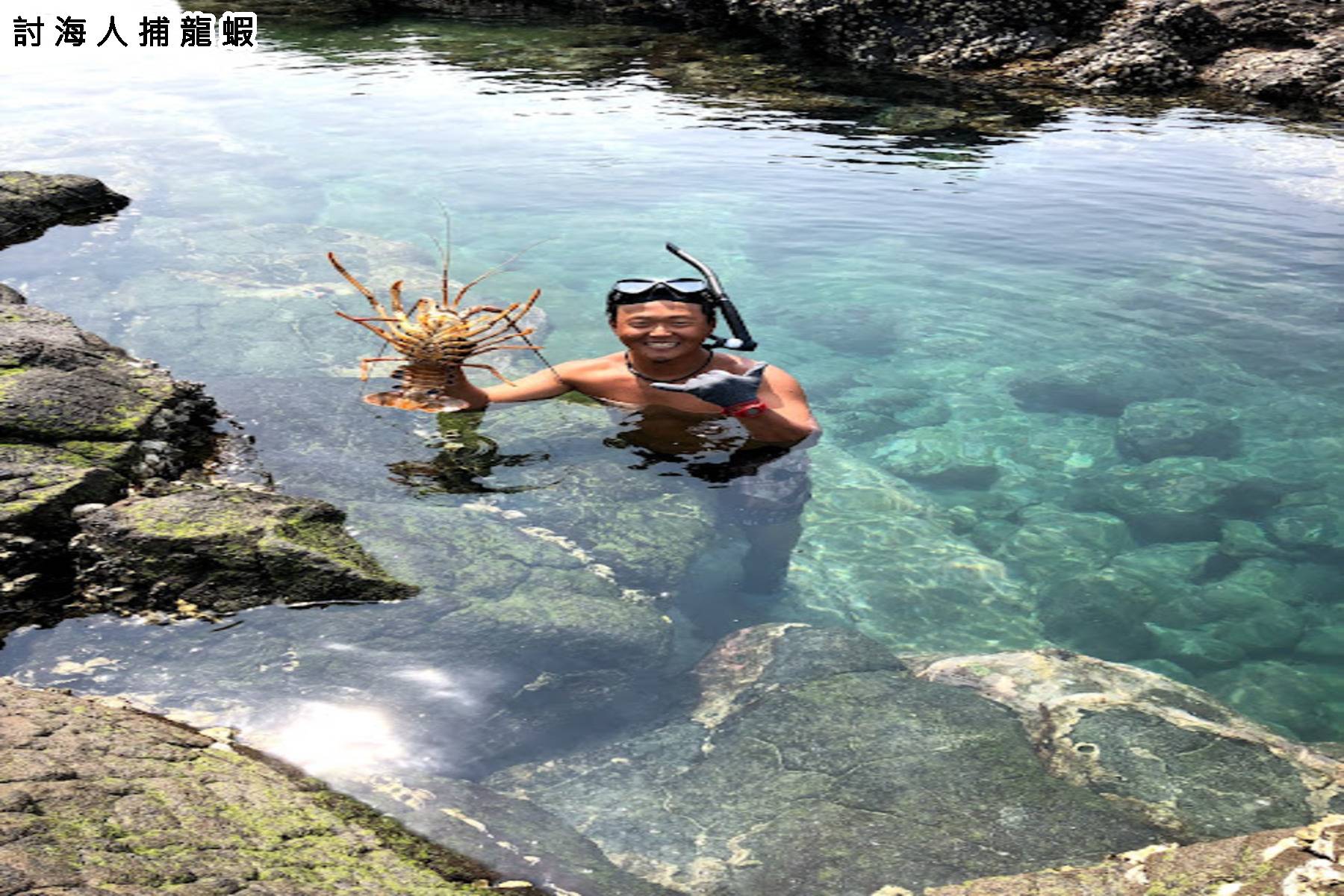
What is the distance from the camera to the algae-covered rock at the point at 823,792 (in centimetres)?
341

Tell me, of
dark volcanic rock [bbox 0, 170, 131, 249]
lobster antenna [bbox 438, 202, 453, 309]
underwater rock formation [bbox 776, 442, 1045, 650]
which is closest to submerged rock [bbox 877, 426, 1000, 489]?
underwater rock formation [bbox 776, 442, 1045, 650]

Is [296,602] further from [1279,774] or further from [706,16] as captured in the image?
[706,16]

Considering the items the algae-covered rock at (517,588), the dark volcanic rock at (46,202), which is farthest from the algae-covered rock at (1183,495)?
the dark volcanic rock at (46,202)

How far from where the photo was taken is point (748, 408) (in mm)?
5594

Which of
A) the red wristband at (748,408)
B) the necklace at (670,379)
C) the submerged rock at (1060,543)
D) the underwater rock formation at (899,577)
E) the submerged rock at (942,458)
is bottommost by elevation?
the underwater rock formation at (899,577)

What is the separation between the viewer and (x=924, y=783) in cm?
379

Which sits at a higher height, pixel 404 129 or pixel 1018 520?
pixel 404 129

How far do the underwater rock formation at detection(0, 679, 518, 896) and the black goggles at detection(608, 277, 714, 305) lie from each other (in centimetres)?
291

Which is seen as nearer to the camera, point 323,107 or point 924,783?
point 924,783

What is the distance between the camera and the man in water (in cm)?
554

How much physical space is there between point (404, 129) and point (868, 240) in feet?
22.9

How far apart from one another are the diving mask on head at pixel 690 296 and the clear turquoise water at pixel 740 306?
83 centimetres

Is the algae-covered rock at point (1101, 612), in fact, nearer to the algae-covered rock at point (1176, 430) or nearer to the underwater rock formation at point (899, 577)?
the underwater rock formation at point (899, 577)

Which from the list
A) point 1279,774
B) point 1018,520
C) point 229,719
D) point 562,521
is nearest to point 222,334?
point 562,521
